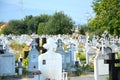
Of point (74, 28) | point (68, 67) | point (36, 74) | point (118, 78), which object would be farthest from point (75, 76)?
point (74, 28)

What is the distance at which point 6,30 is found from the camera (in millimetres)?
83125

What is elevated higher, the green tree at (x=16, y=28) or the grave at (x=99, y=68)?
the green tree at (x=16, y=28)

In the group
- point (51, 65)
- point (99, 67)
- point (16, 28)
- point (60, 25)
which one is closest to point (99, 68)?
point (99, 67)

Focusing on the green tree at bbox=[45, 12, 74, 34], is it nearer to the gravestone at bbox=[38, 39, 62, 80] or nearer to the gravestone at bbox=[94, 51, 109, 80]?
the gravestone at bbox=[94, 51, 109, 80]

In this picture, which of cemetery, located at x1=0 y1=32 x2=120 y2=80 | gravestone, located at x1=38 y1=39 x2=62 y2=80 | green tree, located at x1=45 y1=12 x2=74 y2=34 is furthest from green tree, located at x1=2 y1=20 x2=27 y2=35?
gravestone, located at x1=38 y1=39 x2=62 y2=80

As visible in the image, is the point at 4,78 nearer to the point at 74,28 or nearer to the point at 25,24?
the point at 74,28

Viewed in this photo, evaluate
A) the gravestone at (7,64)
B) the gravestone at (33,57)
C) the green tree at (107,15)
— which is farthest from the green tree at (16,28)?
the gravestone at (7,64)

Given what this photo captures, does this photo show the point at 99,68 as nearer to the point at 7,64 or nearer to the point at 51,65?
the point at 51,65

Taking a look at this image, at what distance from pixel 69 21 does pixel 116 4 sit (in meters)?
44.8

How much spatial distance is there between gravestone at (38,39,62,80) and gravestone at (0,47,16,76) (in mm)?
2278

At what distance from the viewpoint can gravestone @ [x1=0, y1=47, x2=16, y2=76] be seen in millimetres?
16453

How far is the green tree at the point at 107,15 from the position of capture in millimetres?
22766

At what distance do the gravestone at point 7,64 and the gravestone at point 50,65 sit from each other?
228 cm

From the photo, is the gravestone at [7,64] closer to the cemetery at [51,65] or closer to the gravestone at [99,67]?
the cemetery at [51,65]
